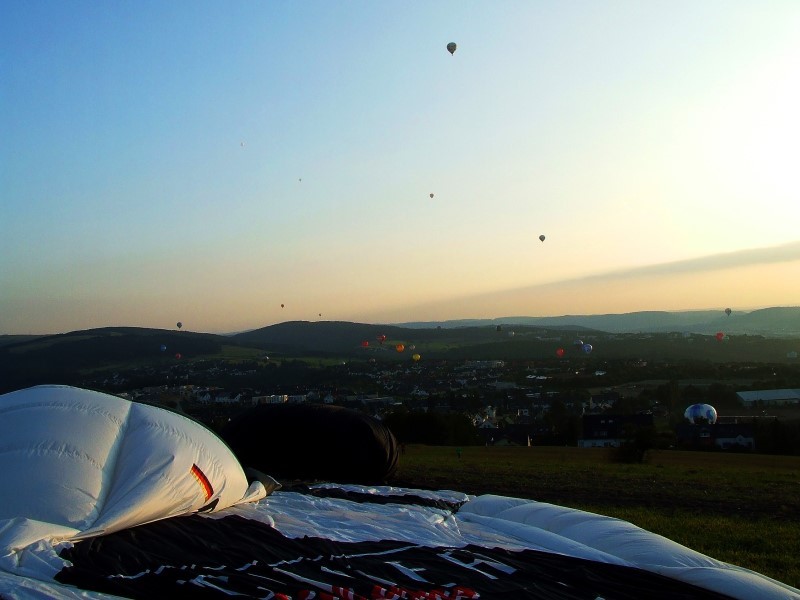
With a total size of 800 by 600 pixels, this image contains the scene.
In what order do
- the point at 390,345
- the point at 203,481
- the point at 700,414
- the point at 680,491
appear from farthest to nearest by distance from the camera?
the point at 390,345 → the point at 700,414 → the point at 680,491 → the point at 203,481

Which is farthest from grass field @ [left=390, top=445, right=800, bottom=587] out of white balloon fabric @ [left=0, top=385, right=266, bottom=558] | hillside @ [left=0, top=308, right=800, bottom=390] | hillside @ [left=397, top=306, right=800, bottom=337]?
hillside @ [left=397, top=306, right=800, bottom=337]

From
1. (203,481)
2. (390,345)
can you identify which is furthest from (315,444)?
(390,345)

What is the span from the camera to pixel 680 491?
7359mm

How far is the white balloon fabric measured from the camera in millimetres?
3377

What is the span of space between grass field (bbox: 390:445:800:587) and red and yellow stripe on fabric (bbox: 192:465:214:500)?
2.67 m

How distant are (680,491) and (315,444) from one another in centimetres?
Answer: 373

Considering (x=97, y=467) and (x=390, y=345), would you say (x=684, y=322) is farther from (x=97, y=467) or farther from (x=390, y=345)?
(x=97, y=467)

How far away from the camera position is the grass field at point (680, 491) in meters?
4.91

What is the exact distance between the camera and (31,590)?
8.05 feet

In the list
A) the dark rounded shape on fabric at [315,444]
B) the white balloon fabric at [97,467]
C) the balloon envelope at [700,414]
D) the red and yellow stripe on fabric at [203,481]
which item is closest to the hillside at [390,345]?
the dark rounded shape on fabric at [315,444]

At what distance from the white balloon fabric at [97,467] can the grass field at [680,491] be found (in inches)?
103

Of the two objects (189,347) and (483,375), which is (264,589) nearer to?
(189,347)

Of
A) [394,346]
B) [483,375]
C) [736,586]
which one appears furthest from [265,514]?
[394,346]

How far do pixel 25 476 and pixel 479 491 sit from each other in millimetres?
4465
